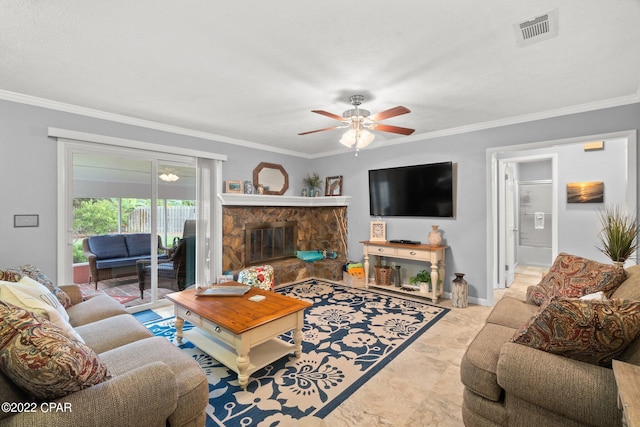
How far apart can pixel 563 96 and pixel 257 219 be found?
424 centimetres

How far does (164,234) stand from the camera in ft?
13.2

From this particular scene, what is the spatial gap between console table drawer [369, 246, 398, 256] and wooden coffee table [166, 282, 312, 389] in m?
2.22

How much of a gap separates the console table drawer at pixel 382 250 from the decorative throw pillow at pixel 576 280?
198cm

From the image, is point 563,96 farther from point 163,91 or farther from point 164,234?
point 164,234

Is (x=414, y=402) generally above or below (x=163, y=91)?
below

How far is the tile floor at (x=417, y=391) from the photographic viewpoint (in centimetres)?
185

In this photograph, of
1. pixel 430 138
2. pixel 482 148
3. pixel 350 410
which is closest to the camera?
pixel 350 410

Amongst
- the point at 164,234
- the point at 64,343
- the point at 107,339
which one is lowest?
the point at 107,339

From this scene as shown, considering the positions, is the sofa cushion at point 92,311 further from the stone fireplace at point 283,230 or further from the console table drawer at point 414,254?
the console table drawer at point 414,254

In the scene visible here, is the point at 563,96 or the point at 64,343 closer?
A: the point at 64,343

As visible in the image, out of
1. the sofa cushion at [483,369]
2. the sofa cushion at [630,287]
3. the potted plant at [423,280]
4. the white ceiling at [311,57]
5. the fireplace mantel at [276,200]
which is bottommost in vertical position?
the potted plant at [423,280]

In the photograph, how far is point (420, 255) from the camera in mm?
4145

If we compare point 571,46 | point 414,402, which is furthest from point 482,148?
point 414,402

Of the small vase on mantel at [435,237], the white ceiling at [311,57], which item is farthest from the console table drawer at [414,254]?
the white ceiling at [311,57]
